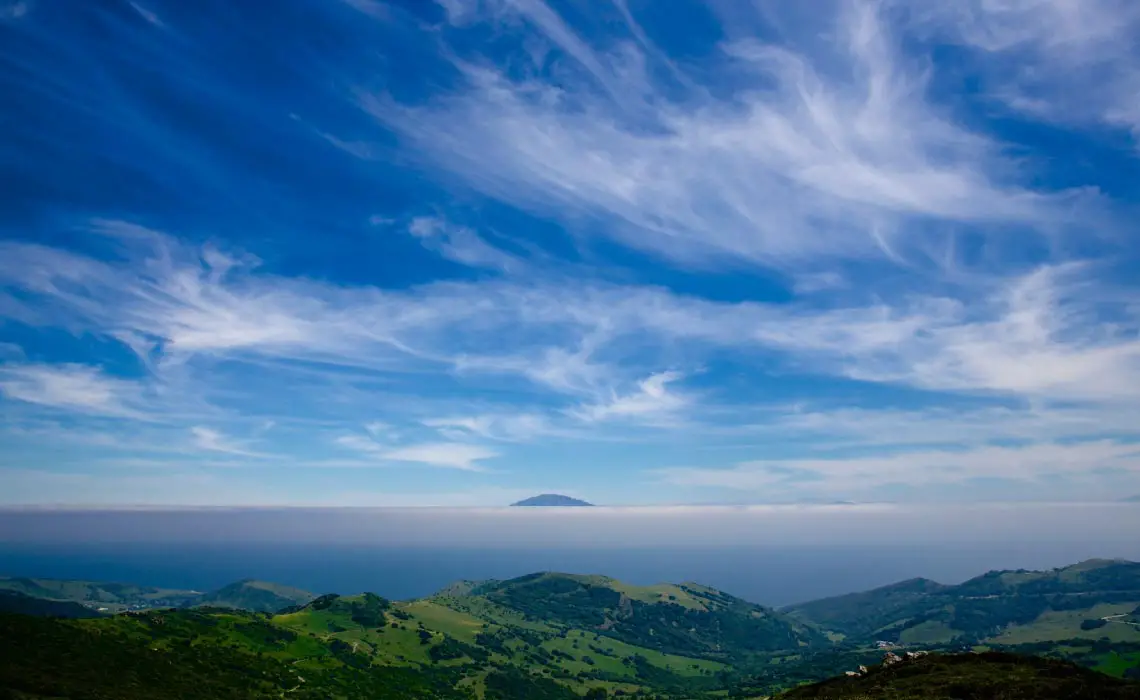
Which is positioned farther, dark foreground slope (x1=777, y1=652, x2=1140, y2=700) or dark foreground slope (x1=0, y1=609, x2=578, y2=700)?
dark foreground slope (x1=0, y1=609, x2=578, y2=700)

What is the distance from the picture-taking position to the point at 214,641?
156500 millimetres

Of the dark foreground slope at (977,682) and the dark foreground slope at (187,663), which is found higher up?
the dark foreground slope at (977,682)

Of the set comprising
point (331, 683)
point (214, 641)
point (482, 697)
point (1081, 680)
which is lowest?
point (482, 697)

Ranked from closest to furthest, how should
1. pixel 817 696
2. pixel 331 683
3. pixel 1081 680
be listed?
pixel 1081 680 < pixel 817 696 < pixel 331 683

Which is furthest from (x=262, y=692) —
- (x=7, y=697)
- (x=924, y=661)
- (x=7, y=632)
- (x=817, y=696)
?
(x=924, y=661)

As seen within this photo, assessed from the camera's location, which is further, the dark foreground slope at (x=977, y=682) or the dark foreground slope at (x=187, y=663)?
the dark foreground slope at (x=187, y=663)

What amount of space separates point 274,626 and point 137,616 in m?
50.6

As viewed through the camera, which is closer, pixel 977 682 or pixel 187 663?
pixel 977 682

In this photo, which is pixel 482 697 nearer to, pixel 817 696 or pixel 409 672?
pixel 409 672

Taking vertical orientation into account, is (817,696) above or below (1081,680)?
below

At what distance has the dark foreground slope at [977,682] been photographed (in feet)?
155

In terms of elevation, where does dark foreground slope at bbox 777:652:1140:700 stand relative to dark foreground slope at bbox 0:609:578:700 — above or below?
above

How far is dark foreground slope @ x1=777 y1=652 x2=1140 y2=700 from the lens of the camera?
47125 millimetres

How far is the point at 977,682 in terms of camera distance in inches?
2055
